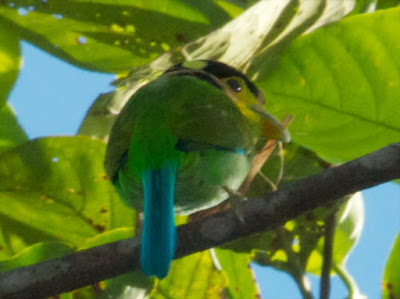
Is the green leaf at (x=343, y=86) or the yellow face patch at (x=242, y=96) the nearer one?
the yellow face patch at (x=242, y=96)

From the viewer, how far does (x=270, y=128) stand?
166 cm

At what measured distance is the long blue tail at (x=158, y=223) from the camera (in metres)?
1.29

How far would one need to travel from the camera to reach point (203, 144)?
55.8 inches

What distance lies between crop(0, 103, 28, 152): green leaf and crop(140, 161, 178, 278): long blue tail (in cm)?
85

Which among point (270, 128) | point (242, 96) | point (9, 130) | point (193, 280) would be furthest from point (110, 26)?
point (193, 280)

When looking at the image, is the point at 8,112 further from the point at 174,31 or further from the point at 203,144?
the point at 203,144

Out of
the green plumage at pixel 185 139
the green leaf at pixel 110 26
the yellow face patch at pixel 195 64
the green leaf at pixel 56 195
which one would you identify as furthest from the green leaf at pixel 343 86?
the green leaf at pixel 56 195

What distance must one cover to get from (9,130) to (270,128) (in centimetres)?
87

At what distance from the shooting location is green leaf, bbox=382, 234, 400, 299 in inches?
71.6

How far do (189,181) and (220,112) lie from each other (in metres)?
0.19

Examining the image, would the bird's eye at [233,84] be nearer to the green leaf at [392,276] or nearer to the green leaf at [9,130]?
the green leaf at [392,276]

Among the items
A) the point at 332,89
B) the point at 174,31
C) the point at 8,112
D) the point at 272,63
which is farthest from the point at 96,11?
the point at 332,89

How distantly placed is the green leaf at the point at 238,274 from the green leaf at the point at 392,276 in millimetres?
337

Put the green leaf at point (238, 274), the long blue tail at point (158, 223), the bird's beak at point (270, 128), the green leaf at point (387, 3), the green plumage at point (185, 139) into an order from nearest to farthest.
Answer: the long blue tail at point (158, 223) < the green plumage at point (185, 139) < the bird's beak at point (270, 128) < the green leaf at point (238, 274) < the green leaf at point (387, 3)
